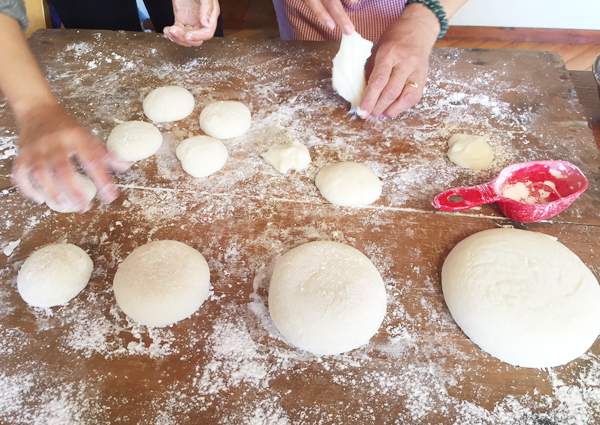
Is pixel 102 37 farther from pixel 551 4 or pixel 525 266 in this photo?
pixel 551 4

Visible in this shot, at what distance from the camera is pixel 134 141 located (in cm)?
161

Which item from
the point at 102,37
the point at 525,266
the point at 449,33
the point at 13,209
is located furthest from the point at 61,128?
the point at 449,33

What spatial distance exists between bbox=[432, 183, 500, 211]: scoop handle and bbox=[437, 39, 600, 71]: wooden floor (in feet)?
7.93

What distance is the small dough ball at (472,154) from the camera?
1.59m

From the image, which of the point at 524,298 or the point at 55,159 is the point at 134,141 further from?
the point at 524,298

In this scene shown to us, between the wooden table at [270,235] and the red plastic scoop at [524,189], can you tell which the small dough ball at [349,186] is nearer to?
the wooden table at [270,235]

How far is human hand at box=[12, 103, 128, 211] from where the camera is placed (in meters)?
1.14

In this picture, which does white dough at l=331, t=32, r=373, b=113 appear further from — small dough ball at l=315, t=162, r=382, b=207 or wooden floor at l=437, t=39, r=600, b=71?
wooden floor at l=437, t=39, r=600, b=71

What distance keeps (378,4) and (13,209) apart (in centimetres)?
160

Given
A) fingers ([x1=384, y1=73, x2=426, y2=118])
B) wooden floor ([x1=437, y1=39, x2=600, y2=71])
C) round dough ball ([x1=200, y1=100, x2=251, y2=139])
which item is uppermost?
fingers ([x1=384, y1=73, x2=426, y2=118])

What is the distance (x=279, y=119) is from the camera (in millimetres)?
1764

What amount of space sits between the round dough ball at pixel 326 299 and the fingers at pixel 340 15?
78 centimetres

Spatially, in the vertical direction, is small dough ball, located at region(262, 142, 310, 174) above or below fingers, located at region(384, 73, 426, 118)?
below

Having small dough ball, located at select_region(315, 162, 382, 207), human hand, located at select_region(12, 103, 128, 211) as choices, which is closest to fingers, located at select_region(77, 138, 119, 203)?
human hand, located at select_region(12, 103, 128, 211)
